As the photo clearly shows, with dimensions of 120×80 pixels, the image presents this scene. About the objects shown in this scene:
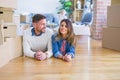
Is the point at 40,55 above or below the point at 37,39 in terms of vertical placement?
below

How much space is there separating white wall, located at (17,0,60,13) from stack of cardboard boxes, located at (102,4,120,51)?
11.9 ft

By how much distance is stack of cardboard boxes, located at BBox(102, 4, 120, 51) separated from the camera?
3.41 metres

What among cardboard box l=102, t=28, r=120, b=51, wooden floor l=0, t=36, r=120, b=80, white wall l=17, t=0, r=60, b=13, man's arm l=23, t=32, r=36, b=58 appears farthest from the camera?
white wall l=17, t=0, r=60, b=13

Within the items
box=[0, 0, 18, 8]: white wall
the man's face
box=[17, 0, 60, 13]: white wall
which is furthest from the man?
box=[17, 0, 60, 13]: white wall

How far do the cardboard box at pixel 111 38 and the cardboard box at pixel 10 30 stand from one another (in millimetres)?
1597

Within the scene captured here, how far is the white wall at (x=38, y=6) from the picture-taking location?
704 cm

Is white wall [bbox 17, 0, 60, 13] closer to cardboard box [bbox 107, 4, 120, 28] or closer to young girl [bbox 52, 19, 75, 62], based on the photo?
cardboard box [bbox 107, 4, 120, 28]

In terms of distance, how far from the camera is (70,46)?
2.64 metres

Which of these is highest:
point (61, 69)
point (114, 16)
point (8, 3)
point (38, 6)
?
point (38, 6)

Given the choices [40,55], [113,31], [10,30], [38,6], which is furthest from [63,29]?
[38,6]

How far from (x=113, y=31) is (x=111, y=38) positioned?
0.12 m

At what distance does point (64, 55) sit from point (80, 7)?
4392mm

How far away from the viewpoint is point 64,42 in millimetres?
2666

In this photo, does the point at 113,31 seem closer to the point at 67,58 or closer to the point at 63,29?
the point at 63,29
